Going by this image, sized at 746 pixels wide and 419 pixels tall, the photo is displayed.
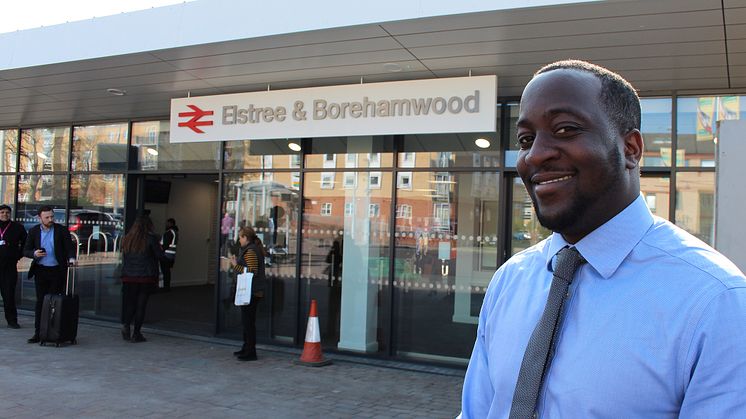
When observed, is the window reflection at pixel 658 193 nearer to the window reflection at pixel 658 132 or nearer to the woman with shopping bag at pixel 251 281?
the window reflection at pixel 658 132

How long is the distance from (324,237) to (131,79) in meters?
3.28

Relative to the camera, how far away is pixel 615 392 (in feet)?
3.55

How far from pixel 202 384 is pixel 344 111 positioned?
11.5ft

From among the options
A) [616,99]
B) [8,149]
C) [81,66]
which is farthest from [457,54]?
[8,149]

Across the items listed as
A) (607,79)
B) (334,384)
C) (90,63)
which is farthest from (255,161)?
(607,79)

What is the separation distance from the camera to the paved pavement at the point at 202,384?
18.6 ft

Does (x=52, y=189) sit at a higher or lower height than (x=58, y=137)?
lower

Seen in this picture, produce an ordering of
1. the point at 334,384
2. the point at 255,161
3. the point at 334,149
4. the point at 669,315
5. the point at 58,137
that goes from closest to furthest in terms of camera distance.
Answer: the point at 669,315 < the point at 334,384 < the point at 334,149 < the point at 255,161 < the point at 58,137

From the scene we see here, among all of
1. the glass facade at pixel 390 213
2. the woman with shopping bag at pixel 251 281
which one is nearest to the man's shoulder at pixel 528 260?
the glass facade at pixel 390 213

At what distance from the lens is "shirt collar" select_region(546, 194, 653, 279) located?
1199mm

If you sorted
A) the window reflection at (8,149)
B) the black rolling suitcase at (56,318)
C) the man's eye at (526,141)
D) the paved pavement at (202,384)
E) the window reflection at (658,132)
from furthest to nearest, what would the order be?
1. the window reflection at (8,149)
2. the black rolling suitcase at (56,318)
3. the window reflection at (658,132)
4. the paved pavement at (202,384)
5. the man's eye at (526,141)

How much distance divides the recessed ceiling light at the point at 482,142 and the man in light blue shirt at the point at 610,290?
6323 mm

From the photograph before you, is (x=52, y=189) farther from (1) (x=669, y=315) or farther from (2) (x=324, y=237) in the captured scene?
(1) (x=669, y=315)

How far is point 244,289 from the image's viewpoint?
7.64 m
